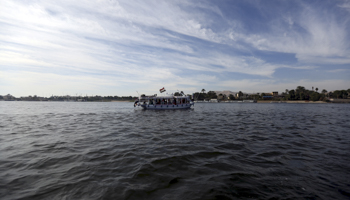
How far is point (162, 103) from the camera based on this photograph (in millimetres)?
53906

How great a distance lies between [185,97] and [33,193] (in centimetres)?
5272

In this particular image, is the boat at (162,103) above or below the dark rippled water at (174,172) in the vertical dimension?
above

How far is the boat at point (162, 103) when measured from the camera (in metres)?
52.4

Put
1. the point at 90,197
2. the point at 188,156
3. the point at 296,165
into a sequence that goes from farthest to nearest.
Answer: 1. the point at 188,156
2. the point at 296,165
3. the point at 90,197

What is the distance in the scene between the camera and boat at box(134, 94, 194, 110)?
52438mm

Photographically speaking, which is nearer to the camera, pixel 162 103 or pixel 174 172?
pixel 174 172

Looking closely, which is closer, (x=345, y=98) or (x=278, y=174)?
(x=278, y=174)

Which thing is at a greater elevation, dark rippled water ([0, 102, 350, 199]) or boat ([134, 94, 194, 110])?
boat ([134, 94, 194, 110])

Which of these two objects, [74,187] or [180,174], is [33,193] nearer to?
[74,187]

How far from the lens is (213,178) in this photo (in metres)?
5.92

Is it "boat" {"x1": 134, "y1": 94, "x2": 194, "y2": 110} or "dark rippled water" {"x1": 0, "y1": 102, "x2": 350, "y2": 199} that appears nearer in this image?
"dark rippled water" {"x1": 0, "y1": 102, "x2": 350, "y2": 199}

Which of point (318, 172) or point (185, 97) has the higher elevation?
point (185, 97)

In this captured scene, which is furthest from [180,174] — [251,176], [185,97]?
[185,97]

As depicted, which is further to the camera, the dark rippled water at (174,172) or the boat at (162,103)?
the boat at (162,103)
